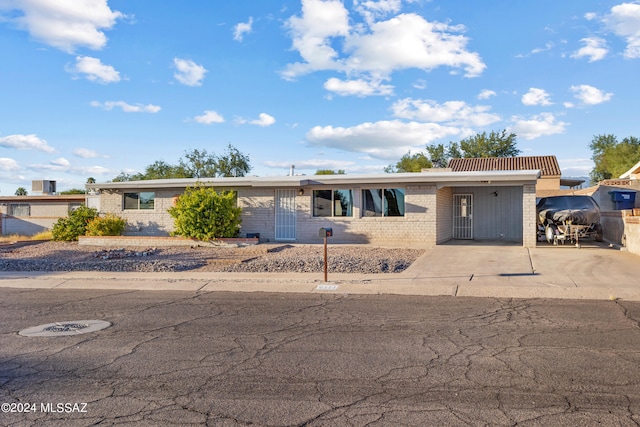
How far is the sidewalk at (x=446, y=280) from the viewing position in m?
10.9

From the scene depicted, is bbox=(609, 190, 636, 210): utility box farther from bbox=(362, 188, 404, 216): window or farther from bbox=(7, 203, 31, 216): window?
bbox=(7, 203, 31, 216): window

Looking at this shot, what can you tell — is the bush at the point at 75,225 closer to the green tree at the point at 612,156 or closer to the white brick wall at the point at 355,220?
the white brick wall at the point at 355,220

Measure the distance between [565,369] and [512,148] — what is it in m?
52.6

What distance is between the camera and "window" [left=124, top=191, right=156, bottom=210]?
81.8 ft

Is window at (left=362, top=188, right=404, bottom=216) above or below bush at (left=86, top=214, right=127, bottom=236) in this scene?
above

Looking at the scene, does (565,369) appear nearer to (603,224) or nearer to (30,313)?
(30,313)

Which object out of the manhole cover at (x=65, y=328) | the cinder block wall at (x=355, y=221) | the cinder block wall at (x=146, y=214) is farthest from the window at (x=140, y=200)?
the manhole cover at (x=65, y=328)

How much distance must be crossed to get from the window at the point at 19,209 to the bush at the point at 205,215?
2036cm

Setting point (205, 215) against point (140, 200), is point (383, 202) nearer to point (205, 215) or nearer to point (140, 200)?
point (205, 215)

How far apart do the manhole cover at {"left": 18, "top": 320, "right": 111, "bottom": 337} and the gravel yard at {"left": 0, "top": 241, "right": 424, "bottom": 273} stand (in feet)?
21.1

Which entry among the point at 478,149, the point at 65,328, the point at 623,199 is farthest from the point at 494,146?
the point at 65,328

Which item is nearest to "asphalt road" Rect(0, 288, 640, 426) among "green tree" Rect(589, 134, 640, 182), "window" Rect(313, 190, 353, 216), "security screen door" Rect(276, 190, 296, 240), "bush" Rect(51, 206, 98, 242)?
"window" Rect(313, 190, 353, 216)

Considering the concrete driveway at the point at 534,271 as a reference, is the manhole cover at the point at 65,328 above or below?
below

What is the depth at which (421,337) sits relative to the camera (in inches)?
281
